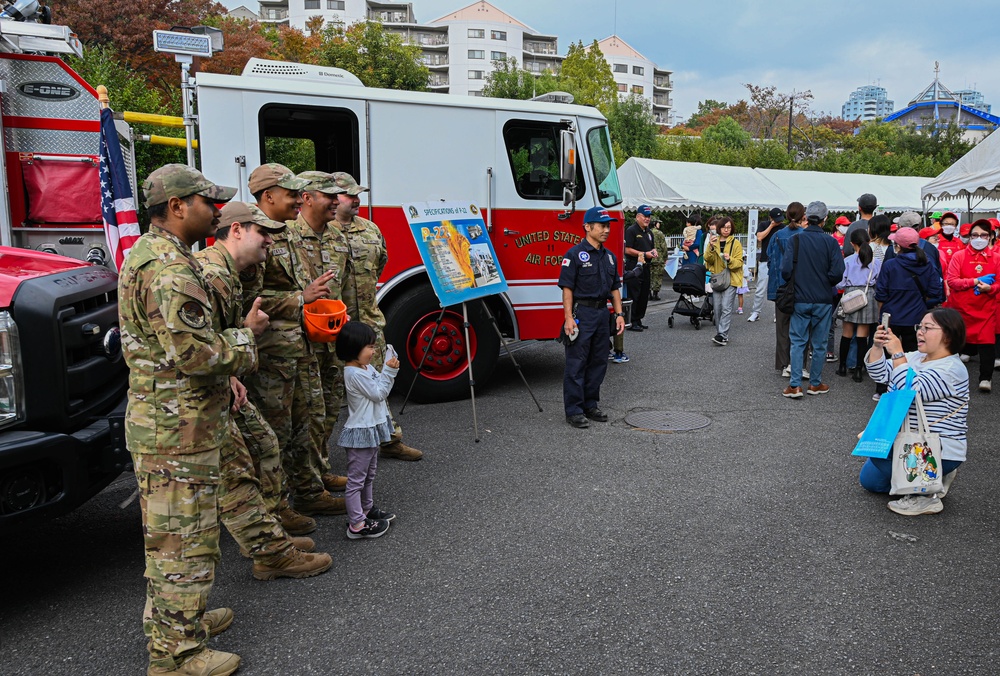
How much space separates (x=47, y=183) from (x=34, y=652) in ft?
13.6

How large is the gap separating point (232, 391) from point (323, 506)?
1430mm

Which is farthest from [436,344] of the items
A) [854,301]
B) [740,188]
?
[740,188]

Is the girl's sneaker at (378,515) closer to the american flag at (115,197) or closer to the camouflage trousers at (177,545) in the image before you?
the camouflage trousers at (177,545)

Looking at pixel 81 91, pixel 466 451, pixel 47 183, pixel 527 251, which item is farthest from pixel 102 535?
pixel 527 251

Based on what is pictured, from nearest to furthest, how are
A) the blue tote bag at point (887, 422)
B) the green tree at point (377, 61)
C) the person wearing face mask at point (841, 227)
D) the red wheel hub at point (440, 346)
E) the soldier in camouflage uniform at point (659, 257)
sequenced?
1. the blue tote bag at point (887, 422)
2. the red wheel hub at point (440, 346)
3. the person wearing face mask at point (841, 227)
4. the soldier in camouflage uniform at point (659, 257)
5. the green tree at point (377, 61)

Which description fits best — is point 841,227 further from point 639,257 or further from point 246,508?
point 246,508

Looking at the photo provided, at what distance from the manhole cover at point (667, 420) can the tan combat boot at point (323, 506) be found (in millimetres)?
2866

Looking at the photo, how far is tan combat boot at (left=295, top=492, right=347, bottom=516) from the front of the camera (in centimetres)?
441

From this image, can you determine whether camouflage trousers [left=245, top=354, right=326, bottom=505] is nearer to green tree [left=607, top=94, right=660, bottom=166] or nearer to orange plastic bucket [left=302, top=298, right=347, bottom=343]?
orange plastic bucket [left=302, top=298, right=347, bottom=343]

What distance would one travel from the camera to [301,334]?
3934 mm

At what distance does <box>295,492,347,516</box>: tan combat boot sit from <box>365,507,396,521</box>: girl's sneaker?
0.31m

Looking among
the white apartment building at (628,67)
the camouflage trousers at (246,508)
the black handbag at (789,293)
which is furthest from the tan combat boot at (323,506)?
the white apartment building at (628,67)

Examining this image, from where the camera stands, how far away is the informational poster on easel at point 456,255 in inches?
234

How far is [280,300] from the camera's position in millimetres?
3885
